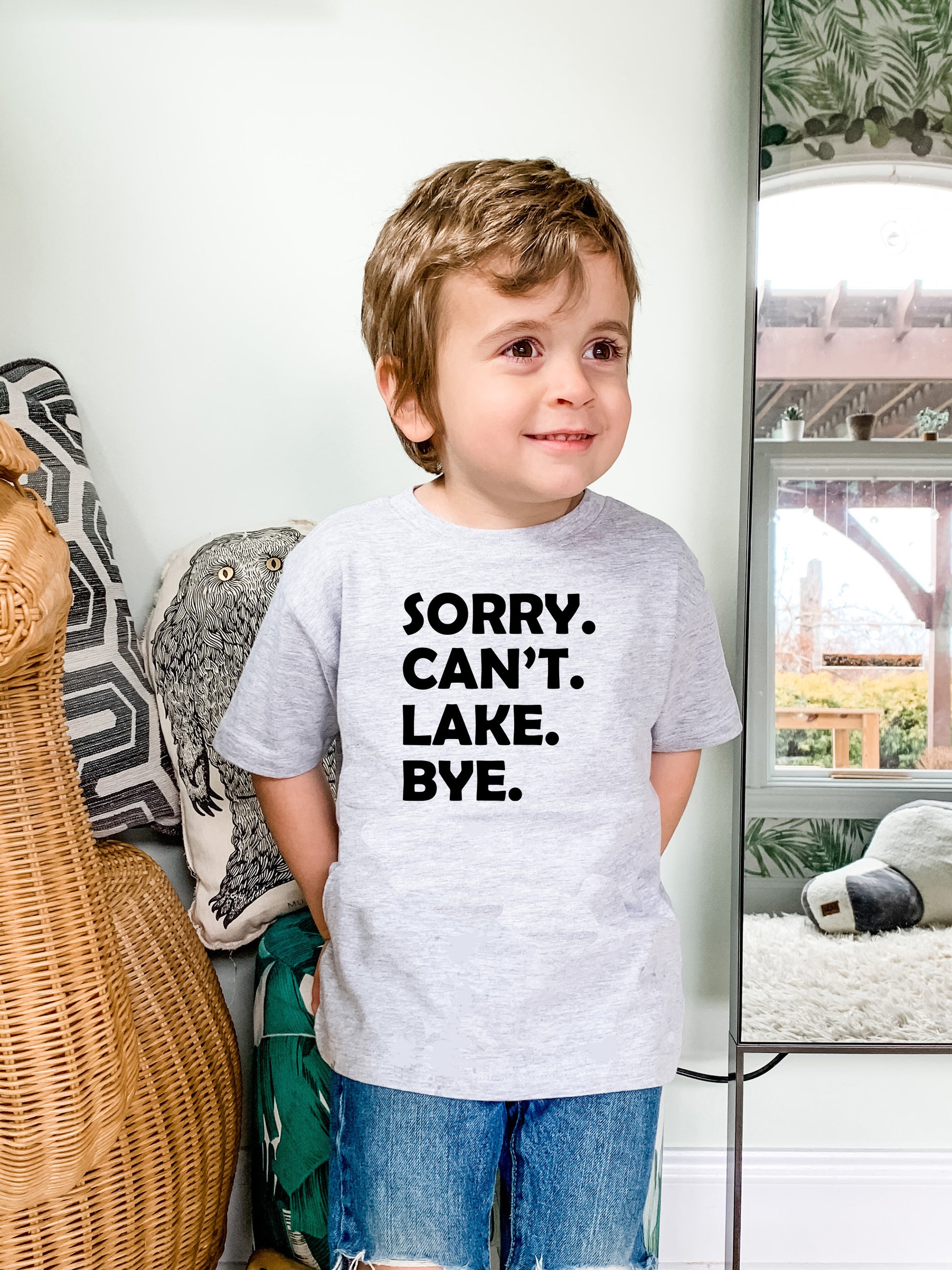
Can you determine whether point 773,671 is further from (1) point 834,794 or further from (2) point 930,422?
(2) point 930,422

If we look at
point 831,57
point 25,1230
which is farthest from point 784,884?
point 831,57

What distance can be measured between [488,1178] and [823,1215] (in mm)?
807

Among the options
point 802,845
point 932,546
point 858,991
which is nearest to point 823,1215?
point 858,991

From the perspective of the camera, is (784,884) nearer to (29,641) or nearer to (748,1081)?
(748,1081)

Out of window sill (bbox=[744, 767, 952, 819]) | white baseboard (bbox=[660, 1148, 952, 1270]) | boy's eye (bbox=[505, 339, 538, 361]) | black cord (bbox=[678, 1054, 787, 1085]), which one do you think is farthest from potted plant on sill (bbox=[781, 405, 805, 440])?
white baseboard (bbox=[660, 1148, 952, 1270])

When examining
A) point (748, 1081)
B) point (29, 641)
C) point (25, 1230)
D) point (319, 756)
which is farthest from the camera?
point (748, 1081)

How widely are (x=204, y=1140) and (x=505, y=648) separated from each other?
607mm

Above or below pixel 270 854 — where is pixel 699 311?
above

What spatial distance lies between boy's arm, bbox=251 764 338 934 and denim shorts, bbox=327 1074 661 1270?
18 centimetres

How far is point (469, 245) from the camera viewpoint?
77 cm

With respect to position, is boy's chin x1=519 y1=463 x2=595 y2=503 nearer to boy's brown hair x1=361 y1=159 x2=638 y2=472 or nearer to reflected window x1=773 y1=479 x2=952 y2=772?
boy's brown hair x1=361 y1=159 x2=638 y2=472

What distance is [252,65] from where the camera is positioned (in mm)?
1269

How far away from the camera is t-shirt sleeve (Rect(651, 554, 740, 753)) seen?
0.88 metres

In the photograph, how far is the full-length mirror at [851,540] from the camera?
1.16m
